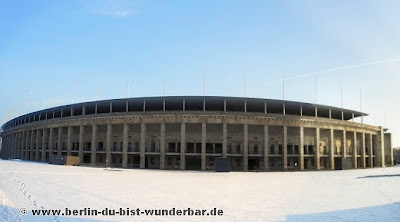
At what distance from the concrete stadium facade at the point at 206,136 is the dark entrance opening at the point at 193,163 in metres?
0.18

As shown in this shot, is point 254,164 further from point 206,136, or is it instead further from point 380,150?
point 380,150

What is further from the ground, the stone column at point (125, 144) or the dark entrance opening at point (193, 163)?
the stone column at point (125, 144)

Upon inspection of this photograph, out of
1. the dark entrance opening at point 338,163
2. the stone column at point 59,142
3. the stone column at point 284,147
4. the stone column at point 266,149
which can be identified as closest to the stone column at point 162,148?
the stone column at point 266,149

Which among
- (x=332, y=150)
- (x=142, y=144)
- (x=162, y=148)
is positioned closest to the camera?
(x=162, y=148)

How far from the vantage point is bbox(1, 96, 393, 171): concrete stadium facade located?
52.3 metres

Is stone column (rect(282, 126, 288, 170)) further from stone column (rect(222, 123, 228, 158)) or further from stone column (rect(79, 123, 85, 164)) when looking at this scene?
stone column (rect(79, 123, 85, 164))

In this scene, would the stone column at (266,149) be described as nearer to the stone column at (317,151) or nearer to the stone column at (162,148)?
the stone column at (317,151)

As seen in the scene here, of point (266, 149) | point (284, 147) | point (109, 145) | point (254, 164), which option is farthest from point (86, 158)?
point (284, 147)

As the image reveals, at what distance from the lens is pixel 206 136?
5362 cm

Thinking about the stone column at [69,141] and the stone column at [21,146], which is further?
the stone column at [21,146]

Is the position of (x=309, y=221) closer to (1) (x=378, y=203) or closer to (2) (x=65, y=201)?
(1) (x=378, y=203)

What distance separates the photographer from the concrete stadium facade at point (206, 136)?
52.3 metres

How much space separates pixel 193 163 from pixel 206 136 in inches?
215

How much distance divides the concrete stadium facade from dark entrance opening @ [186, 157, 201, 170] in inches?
7.0
